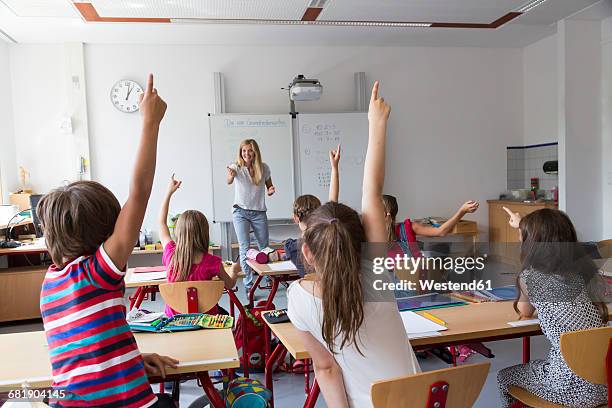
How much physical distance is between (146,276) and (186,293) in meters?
0.89

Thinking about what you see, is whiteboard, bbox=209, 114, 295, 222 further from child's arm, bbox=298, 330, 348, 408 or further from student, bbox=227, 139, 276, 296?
child's arm, bbox=298, 330, 348, 408

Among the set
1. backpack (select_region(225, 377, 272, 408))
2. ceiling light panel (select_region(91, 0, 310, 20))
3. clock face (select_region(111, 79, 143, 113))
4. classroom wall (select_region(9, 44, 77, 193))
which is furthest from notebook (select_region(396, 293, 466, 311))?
classroom wall (select_region(9, 44, 77, 193))

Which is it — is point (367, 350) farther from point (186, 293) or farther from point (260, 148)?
point (260, 148)

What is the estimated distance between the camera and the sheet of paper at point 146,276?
3070mm

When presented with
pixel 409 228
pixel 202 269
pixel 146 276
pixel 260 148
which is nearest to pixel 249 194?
pixel 260 148

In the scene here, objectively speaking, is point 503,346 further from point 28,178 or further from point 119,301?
point 28,178

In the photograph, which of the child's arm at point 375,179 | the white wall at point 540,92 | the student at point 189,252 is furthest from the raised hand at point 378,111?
the white wall at point 540,92

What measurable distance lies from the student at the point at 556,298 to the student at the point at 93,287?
1331mm

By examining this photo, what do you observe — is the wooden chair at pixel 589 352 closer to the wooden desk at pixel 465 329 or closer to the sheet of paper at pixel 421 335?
the wooden desk at pixel 465 329

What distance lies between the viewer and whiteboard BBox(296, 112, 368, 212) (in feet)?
19.7

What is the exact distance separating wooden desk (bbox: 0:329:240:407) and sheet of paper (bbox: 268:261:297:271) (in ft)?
4.80

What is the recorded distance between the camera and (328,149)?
6090 millimetres

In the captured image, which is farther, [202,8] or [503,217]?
[503,217]

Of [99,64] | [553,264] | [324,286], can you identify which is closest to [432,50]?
[99,64]
